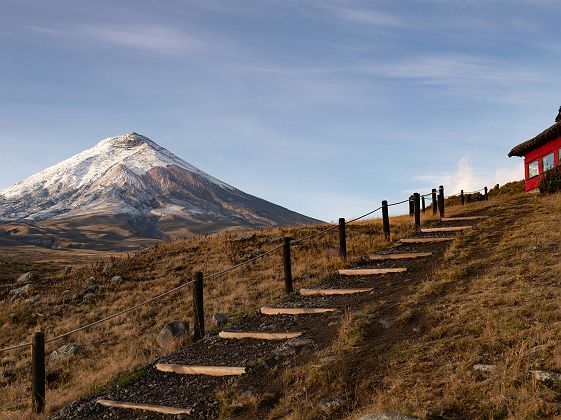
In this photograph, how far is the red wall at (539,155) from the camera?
98.7 ft

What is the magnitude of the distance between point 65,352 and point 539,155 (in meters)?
29.5

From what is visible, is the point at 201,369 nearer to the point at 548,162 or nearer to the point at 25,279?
the point at 25,279

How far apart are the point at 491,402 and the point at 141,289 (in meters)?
18.9

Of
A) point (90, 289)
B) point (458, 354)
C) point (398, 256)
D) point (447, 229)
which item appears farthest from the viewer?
point (90, 289)

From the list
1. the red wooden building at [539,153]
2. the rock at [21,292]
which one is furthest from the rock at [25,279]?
the red wooden building at [539,153]

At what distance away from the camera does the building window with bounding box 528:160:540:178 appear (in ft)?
110

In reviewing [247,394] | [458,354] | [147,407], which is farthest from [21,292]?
[458,354]

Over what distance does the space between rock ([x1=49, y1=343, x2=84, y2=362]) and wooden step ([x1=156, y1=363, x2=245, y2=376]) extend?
294 inches

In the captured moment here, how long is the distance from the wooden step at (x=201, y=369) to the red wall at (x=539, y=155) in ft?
89.6

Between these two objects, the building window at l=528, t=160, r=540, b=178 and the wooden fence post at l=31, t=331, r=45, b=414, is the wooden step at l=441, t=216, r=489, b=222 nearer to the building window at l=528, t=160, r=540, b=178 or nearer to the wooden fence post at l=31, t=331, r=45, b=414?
the building window at l=528, t=160, r=540, b=178

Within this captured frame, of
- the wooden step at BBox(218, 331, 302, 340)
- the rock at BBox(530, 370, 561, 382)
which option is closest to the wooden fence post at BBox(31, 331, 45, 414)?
the wooden step at BBox(218, 331, 302, 340)

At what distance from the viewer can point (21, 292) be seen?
81.3ft

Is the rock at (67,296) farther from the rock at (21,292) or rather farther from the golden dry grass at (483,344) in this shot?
the golden dry grass at (483,344)

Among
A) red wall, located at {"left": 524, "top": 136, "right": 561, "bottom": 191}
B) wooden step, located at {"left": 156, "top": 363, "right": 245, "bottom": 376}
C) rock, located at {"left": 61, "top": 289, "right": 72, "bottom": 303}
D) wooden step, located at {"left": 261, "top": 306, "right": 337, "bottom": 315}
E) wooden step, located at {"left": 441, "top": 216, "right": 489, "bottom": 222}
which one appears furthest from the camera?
red wall, located at {"left": 524, "top": 136, "right": 561, "bottom": 191}
